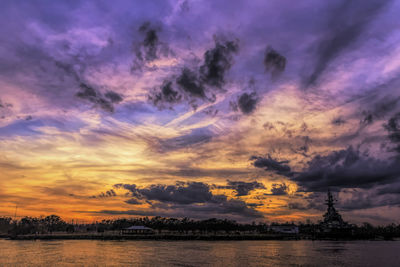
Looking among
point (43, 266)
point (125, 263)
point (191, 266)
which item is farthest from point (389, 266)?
point (43, 266)

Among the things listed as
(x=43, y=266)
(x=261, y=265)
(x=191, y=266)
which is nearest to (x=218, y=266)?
(x=191, y=266)

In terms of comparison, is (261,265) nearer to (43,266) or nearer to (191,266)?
(191,266)

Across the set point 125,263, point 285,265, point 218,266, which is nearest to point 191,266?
point 218,266

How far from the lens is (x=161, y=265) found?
7306cm

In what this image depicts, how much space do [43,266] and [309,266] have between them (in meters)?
60.7

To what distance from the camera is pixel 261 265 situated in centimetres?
7638

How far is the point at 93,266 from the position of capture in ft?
233

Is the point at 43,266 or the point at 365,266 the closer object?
the point at 43,266

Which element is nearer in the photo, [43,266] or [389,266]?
[43,266]

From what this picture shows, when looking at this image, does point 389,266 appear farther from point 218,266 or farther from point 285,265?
point 218,266

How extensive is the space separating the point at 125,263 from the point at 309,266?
44.2 metres

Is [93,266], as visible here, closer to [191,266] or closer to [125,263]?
[125,263]

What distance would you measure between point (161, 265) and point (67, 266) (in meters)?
20.8

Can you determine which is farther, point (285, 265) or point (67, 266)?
point (285, 265)
